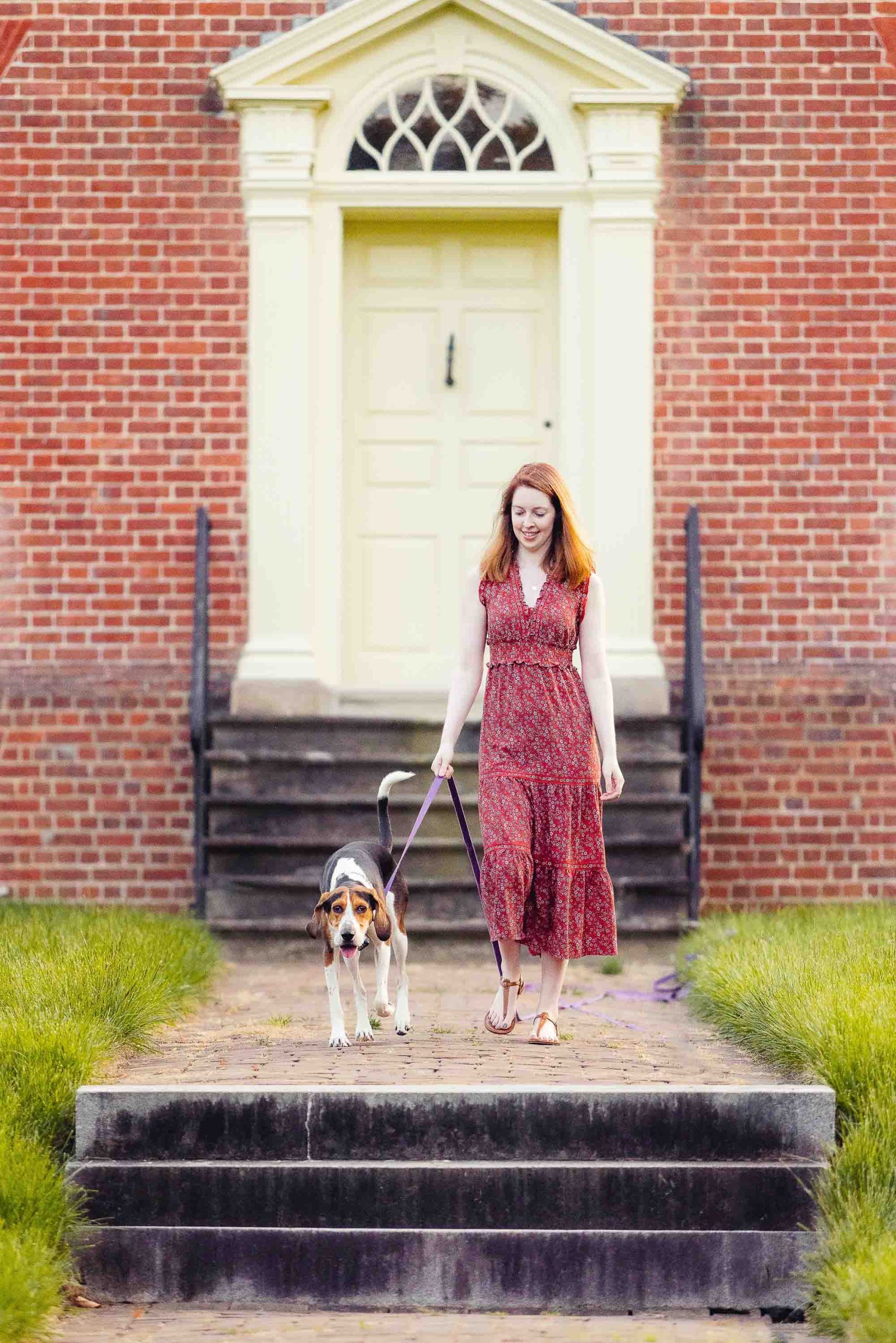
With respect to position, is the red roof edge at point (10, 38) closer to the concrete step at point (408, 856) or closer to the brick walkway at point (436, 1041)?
the concrete step at point (408, 856)

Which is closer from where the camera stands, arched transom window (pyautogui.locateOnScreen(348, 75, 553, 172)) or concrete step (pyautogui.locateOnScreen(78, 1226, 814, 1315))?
concrete step (pyautogui.locateOnScreen(78, 1226, 814, 1315))

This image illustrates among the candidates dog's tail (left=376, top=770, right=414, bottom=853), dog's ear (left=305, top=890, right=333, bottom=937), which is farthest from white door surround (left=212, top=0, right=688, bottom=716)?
dog's ear (left=305, top=890, right=333, bottom=937)

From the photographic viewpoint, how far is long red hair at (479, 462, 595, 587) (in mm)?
5051

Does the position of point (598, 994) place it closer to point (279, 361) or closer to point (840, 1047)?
point (840, 1047)

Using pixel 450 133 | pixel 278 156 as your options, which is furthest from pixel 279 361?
pixel 450 133

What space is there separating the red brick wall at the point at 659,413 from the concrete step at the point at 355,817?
23.6 inches

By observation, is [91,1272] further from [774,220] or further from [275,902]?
[774,220]

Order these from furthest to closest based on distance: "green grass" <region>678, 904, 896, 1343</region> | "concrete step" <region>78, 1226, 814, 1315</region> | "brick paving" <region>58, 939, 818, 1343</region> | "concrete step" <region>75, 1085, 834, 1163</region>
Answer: "concrete step" <region>75, 1085, 834, 1163</region> → "concrete step" <region>78, 1226, 814, 1315</region> → "brick paving" <region>58, 939, 818, 1343</region> → "green grass" <region>678, 904, 896, 1343</region>

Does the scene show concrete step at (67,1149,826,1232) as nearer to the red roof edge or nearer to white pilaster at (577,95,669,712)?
white pilaster at (577,95,669,712)

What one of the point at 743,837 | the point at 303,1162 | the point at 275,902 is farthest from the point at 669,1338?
the point at 743,837

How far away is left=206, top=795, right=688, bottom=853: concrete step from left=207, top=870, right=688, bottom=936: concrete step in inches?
9.4

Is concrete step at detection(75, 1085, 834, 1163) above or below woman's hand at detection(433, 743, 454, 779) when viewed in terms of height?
below

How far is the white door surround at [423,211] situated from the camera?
807cm

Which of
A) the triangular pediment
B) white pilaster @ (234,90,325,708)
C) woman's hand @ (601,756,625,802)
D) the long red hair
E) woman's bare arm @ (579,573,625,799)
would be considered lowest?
woman's hand @ (601,756,625,802)
